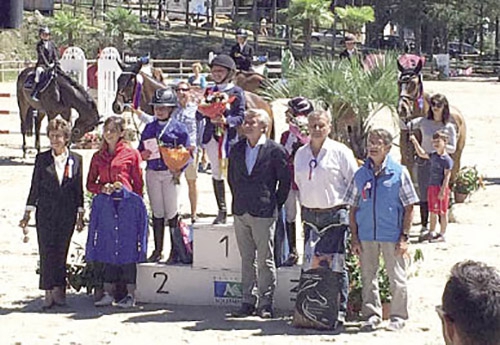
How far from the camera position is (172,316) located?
29.1 feet

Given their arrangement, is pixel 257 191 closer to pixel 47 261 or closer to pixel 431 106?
pixel 47 261

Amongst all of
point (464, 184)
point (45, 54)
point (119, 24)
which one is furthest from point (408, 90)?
point (119, 24)

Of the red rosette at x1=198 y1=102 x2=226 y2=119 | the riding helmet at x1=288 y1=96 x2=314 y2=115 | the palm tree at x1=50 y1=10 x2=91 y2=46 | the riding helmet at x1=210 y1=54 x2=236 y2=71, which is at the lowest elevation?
the red rosette at x1=198 y1=102 x2=226 y2=119

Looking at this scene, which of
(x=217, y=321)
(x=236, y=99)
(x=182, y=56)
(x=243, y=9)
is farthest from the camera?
(x=243, y=9)

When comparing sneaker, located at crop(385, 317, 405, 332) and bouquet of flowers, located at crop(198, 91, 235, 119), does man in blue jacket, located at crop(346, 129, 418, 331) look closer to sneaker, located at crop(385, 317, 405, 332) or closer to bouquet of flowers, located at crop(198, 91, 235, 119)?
sneaker, located at crop(385, 317, 405, 332)

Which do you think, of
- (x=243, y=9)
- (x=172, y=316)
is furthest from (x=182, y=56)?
(x=172, y=316)

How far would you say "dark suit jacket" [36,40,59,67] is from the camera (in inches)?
771

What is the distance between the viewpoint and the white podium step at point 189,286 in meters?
9.09

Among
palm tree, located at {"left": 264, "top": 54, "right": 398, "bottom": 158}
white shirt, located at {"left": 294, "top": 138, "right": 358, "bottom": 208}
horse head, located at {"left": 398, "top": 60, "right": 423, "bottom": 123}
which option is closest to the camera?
white shirt, located at {"left": 294, "top": 138, "right": 358, "bottom": 208}

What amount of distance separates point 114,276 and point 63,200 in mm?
768

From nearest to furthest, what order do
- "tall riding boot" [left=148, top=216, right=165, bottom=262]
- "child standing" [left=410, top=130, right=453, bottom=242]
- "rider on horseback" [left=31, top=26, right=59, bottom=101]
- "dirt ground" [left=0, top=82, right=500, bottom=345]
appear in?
"dirt ground" [left=0, top=82, right=500, bottom=345], "tall riding boot" [left=148, top=216, right=165, bottom=262], "child standing" [left=410, top=130, right=453, bottom=242], "rider on horseback" [left=31, top=26, right=59, bottom=101]

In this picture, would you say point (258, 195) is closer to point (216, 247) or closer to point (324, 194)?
point (324, 194)

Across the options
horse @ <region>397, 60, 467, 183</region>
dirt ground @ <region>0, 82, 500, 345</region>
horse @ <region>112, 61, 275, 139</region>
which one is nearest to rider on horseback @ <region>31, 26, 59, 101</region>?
horse @ <region>112, 61, 275, 139</region>

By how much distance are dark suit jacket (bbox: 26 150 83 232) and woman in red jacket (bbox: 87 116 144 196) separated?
0.53 ft
